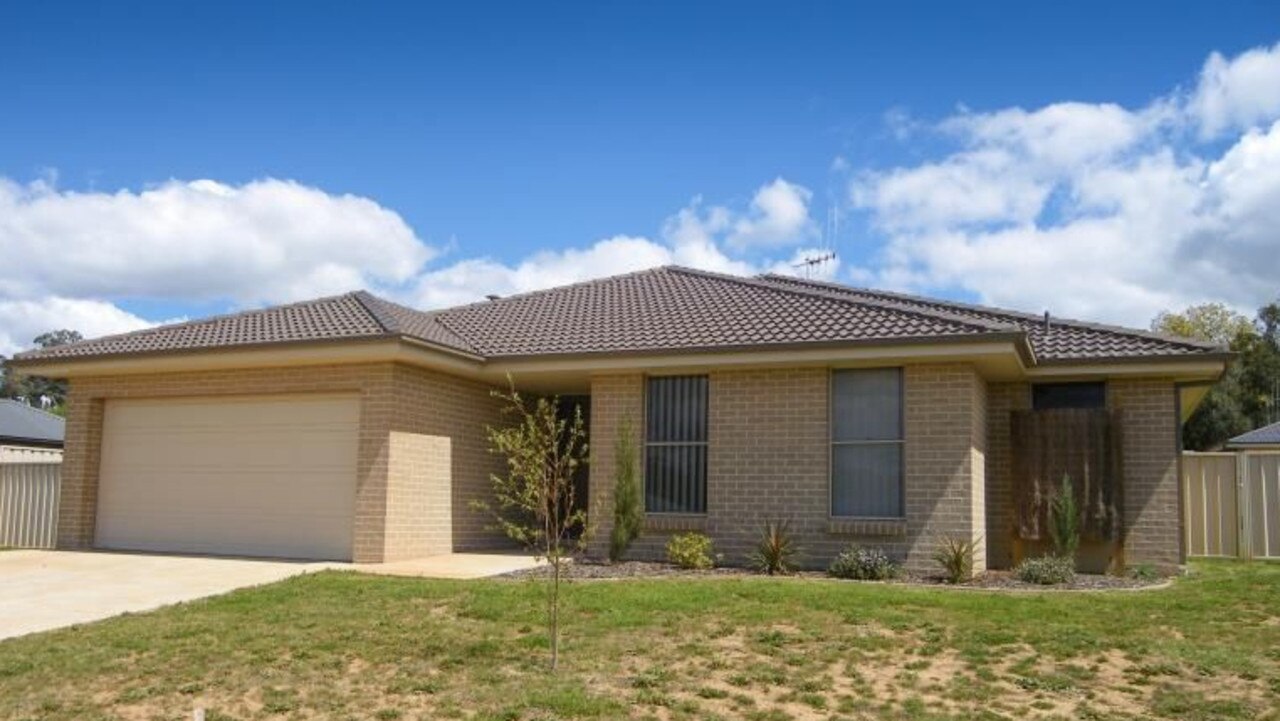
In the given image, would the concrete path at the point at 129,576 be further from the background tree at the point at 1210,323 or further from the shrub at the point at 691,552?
the background tree at the point at 1210,323

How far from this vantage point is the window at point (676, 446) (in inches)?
664

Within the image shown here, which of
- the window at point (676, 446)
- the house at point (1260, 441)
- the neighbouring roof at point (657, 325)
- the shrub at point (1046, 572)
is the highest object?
the neighbouring roof at point (657, 325)

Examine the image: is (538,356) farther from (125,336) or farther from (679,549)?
(125,336)

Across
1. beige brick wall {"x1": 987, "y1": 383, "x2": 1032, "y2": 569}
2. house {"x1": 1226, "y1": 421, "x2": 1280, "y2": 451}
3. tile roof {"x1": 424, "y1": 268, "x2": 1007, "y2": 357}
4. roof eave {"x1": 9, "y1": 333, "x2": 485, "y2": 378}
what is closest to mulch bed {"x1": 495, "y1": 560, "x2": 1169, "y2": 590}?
beige brick wall {"x1": 987, "y1": 383, "x2": 1032, "y2": 569}

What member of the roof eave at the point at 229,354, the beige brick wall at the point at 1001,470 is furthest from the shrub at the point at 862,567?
the roof eave at the point at 229,354

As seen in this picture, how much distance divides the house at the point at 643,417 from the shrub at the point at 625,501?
1.04ft

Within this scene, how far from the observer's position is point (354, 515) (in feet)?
55.5

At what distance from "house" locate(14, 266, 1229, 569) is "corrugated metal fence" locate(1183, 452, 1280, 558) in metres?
1.41

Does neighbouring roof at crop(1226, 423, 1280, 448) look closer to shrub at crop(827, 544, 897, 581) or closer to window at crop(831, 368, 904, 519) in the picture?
window at crop(831, 368, 904, 519)

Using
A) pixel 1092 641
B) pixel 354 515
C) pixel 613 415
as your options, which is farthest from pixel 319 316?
pixel 1092 641

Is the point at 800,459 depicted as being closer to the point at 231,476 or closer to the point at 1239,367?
the point at 231,476

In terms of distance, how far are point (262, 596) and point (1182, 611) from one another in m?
9.87

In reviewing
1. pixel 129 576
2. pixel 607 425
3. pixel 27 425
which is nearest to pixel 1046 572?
pixel 607 425

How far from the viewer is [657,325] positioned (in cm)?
1816
